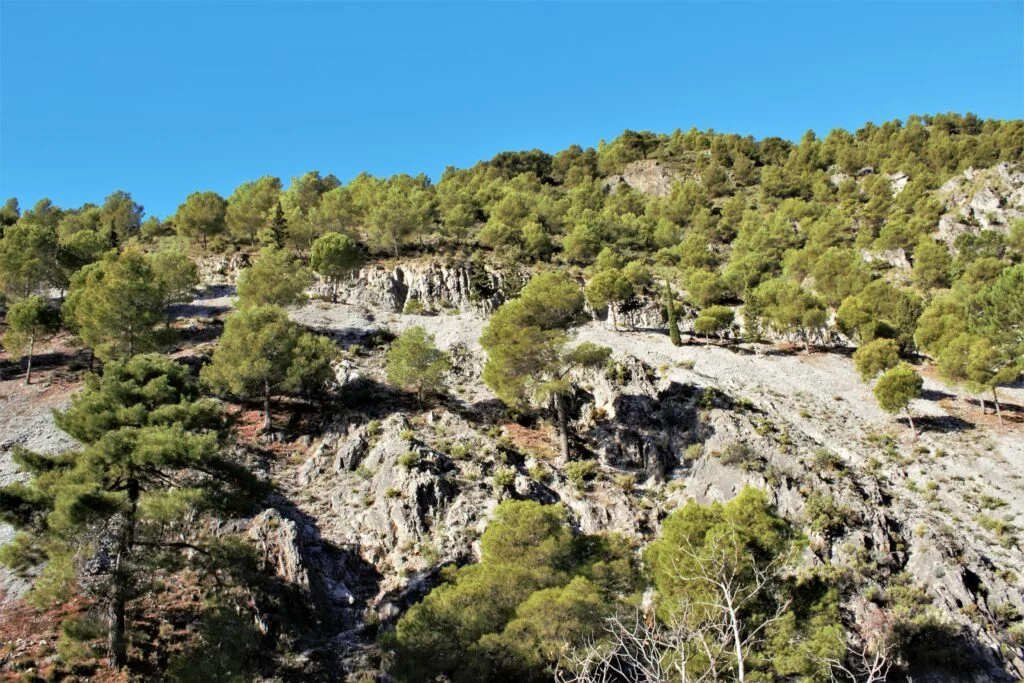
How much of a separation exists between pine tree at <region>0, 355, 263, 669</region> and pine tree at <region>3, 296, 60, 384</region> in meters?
27.2

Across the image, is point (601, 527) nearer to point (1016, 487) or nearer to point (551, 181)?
point (1016, 487)

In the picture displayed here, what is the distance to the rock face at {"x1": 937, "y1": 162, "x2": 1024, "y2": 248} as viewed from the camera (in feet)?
256

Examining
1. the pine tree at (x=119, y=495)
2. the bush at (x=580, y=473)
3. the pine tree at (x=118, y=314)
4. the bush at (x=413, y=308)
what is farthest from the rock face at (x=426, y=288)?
the pine tree at (x=119, y=495)

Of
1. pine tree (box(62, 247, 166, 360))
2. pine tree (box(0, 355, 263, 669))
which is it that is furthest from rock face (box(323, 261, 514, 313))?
pine tree (box(0, 355, 263, 669))

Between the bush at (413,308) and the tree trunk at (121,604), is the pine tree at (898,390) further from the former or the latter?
the tree trunk at (121,604)

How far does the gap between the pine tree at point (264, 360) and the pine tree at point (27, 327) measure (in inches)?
584

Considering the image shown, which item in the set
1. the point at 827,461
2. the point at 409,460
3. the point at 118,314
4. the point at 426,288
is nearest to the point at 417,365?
the point at 409,460

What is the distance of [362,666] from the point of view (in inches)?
835

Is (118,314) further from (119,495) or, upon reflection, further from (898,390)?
(898,390)

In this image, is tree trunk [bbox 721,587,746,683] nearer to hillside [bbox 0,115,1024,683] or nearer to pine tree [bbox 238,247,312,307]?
hillside [bbox 0,115,1024,683]

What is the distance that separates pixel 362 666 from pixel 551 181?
118 m

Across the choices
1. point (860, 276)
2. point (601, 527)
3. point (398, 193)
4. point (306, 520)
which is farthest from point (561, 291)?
point (398, 193)

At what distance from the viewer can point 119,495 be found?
18.0 metres

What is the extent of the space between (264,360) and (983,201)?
309 ft
